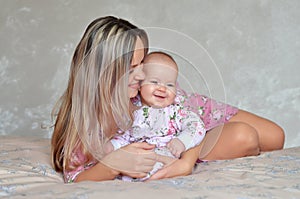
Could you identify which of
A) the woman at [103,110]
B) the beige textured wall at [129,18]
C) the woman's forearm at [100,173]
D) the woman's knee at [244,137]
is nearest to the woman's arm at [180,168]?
the woman at [103,110]

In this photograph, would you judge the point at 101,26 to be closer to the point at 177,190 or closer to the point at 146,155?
the point at 146,155

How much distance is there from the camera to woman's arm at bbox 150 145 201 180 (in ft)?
5.77

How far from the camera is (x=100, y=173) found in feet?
5.83

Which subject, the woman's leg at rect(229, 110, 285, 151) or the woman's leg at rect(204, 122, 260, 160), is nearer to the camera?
the woman's leg at rect(204, 122, 260, 160)

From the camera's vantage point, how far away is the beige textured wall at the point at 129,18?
3396mm

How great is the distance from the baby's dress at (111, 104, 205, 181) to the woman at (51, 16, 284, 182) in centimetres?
4

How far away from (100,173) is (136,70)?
333 millimetres

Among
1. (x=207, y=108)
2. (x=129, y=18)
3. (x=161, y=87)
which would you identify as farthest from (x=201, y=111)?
(x=129, y=18)

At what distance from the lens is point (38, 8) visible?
11.1 feet

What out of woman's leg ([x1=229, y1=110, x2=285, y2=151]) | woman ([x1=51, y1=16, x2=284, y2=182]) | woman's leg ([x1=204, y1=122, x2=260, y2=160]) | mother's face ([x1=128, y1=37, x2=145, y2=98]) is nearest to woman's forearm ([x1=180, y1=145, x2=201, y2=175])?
woman ([x1=51, y1=16, x2=284, y2=182])

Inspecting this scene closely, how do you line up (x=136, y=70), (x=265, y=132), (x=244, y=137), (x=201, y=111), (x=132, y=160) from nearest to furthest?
(x=132, y=160), (x=136, y=70), (x=244, y=137), (x=201, y=111), (x=265, y=132)

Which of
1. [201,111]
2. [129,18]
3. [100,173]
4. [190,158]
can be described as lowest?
[100,173]

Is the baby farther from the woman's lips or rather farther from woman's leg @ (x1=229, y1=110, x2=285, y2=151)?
woman's leg @ (x1=229, y1=110, x2=285, y2=151)

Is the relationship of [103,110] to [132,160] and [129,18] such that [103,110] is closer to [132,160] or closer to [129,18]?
[132,160]
